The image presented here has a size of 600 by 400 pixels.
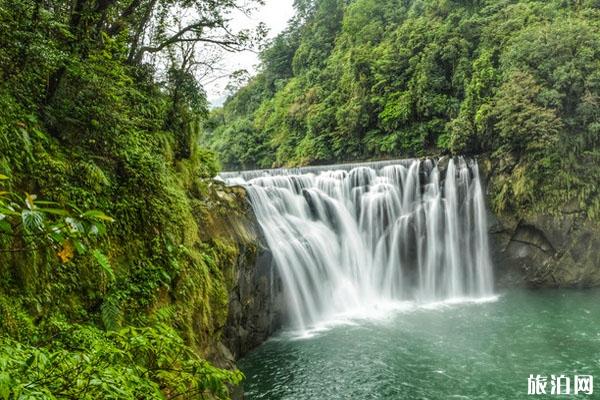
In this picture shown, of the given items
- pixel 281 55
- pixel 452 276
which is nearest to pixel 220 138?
pixel 281 55

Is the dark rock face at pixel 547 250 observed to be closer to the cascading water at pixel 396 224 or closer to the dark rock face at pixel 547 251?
the dark rock face at pixel 547 251

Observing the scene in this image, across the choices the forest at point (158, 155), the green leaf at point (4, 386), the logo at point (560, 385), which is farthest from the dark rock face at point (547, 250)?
the green leaf at point (4, 386)

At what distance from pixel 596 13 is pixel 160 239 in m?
22.3

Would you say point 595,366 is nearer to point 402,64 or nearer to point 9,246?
point 9,246

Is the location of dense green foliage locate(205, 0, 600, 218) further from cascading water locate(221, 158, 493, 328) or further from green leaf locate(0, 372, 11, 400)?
green leaf locate(0, 372, 11, 400)

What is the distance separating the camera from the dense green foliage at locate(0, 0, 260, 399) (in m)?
2.95

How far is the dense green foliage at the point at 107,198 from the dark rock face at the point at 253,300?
1.67 m

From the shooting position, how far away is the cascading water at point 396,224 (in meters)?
15.1

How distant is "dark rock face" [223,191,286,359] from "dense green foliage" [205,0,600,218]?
3.54m

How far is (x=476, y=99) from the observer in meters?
19.4

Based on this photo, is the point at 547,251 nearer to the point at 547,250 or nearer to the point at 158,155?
the point at 547,250

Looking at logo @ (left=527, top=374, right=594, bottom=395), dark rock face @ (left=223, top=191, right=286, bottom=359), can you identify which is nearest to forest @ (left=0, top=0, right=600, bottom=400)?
dark rock face @ (left=223, top=191, right=286, bottom=359)

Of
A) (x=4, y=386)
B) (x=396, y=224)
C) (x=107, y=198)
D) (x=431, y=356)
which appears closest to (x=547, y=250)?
(x=396, y=224)

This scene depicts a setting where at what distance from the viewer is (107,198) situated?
545 cm
